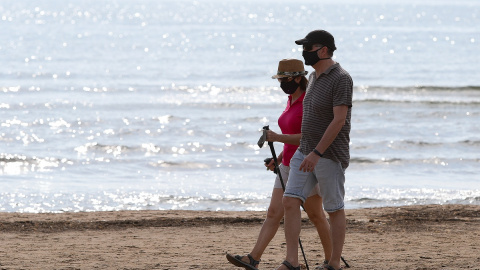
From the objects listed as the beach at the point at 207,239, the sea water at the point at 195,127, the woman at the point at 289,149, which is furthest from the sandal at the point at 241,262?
the sea water at the point at 195,127

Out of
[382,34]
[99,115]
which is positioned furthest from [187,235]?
[382,34]

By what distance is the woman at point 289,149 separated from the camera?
6.75 meters

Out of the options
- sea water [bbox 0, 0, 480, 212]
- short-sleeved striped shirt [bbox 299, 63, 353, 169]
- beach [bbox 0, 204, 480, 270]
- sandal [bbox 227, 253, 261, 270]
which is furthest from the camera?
sea water [bbox 0, 0, 480, 212]

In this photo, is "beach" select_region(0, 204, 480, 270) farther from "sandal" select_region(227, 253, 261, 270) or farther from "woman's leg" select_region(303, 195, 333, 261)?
"sandal" select_region(227, 253, 261, 270)

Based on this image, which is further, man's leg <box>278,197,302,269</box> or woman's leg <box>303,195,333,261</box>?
woman's leg <box>303,195,333,261</box>

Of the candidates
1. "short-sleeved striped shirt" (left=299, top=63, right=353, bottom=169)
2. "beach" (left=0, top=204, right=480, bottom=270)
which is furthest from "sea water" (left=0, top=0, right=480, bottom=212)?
"short-sleeved striped shirt" (left=299, top=63, right=353, bottom=169)

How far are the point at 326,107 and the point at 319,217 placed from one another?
1.00 m

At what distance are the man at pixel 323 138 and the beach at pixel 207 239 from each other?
109 cm

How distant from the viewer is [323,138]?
248 inches

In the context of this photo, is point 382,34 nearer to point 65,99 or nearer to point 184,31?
point 184,31

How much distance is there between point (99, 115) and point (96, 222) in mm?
13745

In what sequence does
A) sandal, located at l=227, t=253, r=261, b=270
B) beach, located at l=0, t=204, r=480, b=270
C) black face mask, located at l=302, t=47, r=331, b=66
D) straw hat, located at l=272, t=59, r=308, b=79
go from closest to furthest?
black face mask, located at l=302, t=47, r=331, b=66, straw hat, located at l=272, t=59, r=308, b=79, sandal, located at l=227, t=253, r=261, b=270, beach, located at l=0, t=204, r=480, b=270

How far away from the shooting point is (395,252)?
8078 mm

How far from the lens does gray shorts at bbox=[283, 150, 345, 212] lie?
6.43 m
